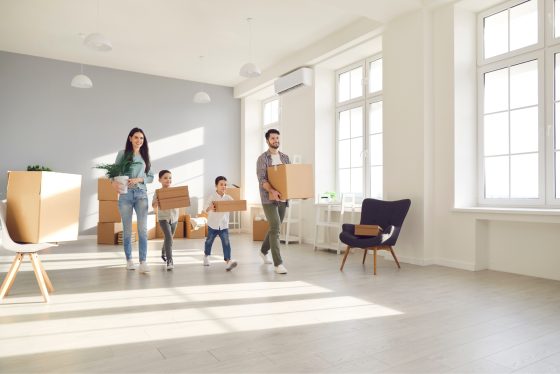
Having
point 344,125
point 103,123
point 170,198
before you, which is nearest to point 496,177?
point 344,125

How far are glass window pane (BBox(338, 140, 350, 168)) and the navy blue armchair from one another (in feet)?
6.21

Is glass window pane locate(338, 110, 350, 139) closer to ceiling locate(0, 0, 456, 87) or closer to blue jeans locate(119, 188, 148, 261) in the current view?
ceiling locate(0, 0, 456, 87)

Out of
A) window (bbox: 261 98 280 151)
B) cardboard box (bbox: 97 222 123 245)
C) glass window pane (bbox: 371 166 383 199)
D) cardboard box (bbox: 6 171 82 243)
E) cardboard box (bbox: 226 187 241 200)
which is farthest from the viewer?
window (bbox: 261 98 280 151)

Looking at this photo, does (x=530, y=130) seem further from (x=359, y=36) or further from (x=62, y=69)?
(x=62, y=69)

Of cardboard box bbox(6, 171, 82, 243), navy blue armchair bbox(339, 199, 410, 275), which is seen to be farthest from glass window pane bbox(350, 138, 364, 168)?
cardboard box bbox(6, 171, 82, 243)

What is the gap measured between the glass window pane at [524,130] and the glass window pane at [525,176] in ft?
0.27

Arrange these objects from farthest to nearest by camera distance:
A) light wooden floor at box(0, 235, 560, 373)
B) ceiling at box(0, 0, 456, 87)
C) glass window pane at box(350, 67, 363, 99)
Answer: glass window pane at box(350, 67, 363, 99)
ceiling at box(0, 0, 456, 87)
light wooden floor at box(0, 235, 560, 373)

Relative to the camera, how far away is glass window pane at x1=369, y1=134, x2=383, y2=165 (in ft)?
19.8

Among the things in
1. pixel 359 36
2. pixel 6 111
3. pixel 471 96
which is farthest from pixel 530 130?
pixel 6 111

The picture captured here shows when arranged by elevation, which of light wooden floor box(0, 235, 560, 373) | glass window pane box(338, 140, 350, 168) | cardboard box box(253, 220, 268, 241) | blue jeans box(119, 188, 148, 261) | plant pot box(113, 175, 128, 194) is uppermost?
glass window pane box(338, 140, 350, 168)

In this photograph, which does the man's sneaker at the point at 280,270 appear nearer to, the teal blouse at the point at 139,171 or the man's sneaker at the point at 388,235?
the man's sneaker at the point at 388,235

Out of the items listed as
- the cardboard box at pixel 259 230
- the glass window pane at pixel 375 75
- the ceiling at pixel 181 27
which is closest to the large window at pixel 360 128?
the glass window pane at pixel 375 75

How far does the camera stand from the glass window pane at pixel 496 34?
445cm

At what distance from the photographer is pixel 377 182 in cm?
608
